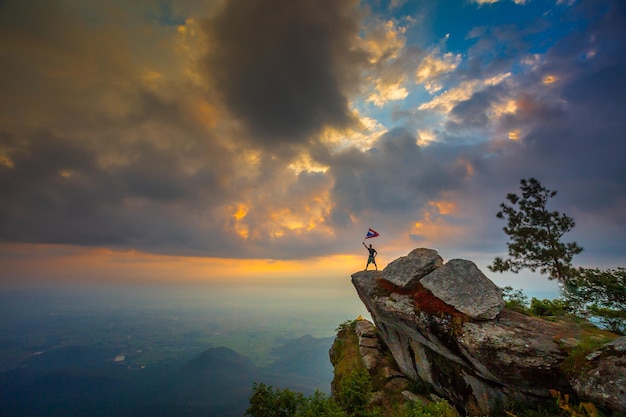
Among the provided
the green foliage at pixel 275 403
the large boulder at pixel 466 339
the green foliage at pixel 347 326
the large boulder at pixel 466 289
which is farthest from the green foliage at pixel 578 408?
the green foliage at pixel 347 326

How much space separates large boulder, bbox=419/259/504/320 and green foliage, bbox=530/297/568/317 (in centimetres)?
724

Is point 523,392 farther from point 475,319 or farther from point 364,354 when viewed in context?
point 364,354

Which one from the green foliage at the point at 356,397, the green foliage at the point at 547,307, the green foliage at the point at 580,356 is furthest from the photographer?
the green foliage at the point at 547,307

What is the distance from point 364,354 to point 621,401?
17841 mm

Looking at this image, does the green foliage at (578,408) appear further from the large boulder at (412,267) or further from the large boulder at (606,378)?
the large boulder at (412,267)

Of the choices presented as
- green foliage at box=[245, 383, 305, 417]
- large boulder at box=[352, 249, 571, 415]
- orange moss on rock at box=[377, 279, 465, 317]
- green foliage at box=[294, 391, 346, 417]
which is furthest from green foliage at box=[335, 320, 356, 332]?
orange moss on rock at box=[377, 279, 465, 317]

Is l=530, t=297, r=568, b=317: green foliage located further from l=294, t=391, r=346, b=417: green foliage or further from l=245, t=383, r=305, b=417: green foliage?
l=245, t=383, r=305, b=417: green foliage

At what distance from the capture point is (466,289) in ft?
58.6

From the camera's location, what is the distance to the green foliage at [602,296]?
16.8m

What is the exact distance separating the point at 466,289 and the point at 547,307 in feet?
33.5

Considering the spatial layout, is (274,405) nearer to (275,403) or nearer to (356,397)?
(275,403)

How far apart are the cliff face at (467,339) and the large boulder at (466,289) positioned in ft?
0.20

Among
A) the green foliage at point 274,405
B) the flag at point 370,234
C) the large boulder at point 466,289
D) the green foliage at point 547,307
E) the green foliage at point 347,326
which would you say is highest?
the flag at point 370,234

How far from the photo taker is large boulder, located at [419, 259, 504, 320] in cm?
1670
